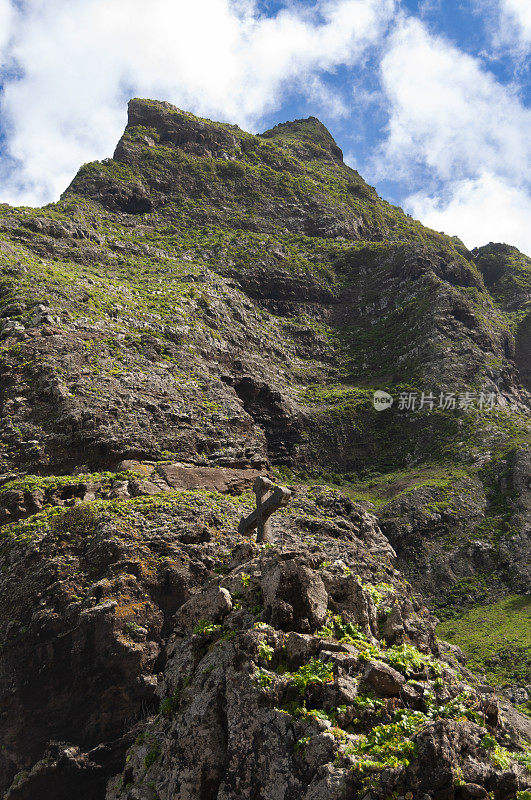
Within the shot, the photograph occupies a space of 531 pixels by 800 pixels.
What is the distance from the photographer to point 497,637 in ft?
111

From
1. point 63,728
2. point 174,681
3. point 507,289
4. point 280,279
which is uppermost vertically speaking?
point 507,289

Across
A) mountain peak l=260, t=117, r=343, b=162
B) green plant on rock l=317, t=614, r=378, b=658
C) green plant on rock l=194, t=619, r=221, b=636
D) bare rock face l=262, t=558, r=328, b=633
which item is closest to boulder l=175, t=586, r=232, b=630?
green plant on rock l=194, t=619, r=221, b=636

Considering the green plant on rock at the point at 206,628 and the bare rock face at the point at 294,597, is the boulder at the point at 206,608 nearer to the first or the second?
the green plant on rock at the point at 206,628

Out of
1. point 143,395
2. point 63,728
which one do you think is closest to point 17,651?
point 63,728

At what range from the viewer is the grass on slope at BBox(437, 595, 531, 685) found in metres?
30.7

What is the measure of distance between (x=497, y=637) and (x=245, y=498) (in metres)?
17.8

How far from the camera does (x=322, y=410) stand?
187 feet

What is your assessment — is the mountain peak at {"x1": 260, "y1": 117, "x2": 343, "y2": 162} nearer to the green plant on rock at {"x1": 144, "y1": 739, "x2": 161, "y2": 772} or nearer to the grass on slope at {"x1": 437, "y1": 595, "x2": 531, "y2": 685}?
the grass on slope at {"x1": 437, "y1": 595, "x2": 531, "y2": 685}

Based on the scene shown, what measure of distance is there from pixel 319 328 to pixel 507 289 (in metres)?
48.9

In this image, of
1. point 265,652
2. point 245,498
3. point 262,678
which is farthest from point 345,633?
point 245,498

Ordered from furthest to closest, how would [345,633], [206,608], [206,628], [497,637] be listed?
[497,637] < [206,608] < [206,628] < [345,633]

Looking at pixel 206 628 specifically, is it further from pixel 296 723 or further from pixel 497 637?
pixel 497 637

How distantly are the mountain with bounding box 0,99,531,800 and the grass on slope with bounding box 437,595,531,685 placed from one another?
22 cm

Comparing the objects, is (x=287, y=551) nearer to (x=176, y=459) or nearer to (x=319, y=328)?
(x=176, y=459)
